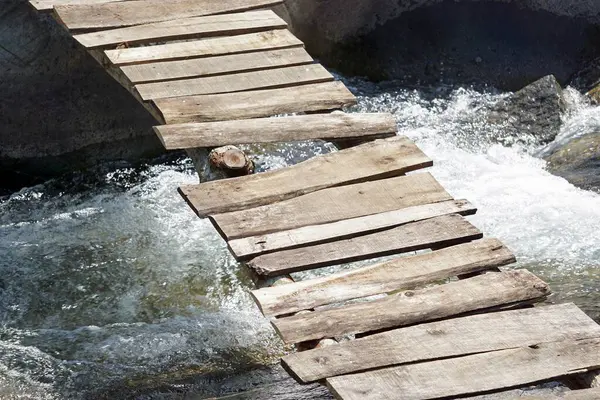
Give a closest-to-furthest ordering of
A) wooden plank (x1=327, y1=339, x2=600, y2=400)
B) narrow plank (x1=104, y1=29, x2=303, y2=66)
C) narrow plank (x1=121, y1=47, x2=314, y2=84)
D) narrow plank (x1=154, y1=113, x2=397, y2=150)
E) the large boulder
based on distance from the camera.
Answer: wooden plank (x1=327, y1=339, x2=600, y2=400)
narrow plank (x1=154, y1=113, x2=397, y2=150)
narrow plank (x1=121, y1=47, x2=314, y2=84)
narrow plank (x1=104, y1=29, x2=303, y2=66)
the large boulder

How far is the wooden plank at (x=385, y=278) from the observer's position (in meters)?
4.09

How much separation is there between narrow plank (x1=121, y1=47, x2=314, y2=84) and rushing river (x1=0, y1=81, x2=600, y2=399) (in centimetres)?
96

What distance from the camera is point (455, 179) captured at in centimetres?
666

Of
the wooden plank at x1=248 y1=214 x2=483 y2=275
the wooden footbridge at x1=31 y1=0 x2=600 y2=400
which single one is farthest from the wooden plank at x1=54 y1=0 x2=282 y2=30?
the wooden plank at x1=248 y1=214 x2=483 y2=275

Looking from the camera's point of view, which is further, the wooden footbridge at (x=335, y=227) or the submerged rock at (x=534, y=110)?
the submerged rock at (x=534, y=110)

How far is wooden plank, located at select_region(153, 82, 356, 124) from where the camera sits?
5332 millimetres

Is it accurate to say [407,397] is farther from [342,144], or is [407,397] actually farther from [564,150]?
[564,150]

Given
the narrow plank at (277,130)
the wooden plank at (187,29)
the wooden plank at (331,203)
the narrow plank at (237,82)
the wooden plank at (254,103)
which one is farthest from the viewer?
the wooden plank at (187,29)

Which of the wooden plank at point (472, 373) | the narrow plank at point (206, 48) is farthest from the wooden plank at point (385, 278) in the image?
the narrow plank at point (206, 48)

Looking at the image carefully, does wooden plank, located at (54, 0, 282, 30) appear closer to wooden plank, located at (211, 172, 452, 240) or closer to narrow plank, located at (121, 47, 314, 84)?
narrow plank, located at (121, 47, 314, 84)

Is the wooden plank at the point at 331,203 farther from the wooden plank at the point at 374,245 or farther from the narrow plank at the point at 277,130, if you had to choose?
the narrow plank at the point at 277,130

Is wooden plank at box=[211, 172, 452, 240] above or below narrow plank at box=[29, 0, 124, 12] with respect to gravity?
above

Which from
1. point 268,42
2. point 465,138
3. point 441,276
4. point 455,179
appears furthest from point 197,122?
point 465,138

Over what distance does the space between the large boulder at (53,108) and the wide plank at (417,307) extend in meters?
3.36
